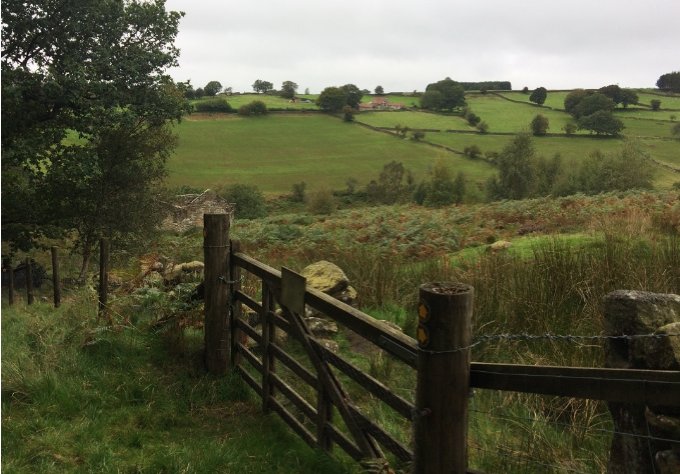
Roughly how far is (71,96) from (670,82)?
93.7 metres

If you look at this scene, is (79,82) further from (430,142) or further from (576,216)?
(430,142)

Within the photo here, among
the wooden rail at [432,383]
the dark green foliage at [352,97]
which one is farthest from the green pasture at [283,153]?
the wooden rail at [432,383]

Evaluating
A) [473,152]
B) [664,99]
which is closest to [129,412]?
[473,152]

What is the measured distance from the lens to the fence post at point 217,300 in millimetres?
5285

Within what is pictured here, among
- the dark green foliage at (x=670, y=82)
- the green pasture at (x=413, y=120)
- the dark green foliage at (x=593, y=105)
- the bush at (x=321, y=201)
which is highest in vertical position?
the dark green foliage at (x=670, y=82)

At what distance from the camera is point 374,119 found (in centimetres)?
8094

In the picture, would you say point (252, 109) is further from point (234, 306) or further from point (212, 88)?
point (234, 306)

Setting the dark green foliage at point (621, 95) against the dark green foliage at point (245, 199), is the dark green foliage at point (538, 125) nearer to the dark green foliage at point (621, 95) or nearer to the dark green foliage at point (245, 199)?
the dark green foliage at point (621, 95)

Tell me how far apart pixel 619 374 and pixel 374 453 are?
1681 mm

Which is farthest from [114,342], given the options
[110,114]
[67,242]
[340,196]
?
[340,196]

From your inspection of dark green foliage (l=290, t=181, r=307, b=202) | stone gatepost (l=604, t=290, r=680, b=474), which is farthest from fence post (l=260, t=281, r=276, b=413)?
dark green foliage (l=290, t=181, r=307, b=202)

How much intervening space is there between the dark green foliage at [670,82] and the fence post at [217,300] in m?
95.9

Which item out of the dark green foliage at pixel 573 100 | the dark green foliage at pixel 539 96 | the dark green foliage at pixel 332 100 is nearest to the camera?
the dark green foliage at pixel 573 100

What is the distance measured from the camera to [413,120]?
78.5 meters
